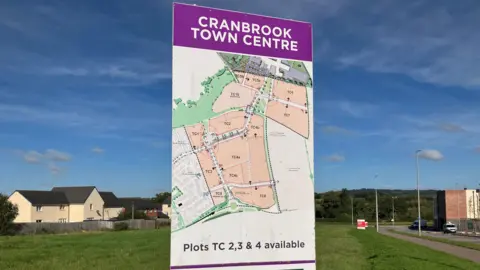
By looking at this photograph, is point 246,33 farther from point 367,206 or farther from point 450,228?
point 367,206

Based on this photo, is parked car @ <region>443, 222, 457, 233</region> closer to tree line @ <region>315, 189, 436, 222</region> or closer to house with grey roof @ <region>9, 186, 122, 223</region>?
tree line @ <region>315, 189, 436, 222</region>

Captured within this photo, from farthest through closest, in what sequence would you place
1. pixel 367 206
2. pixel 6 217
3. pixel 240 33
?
pixel 367 206 < pixel 6 217 < pixel 240 33

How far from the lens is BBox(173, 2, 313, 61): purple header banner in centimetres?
581

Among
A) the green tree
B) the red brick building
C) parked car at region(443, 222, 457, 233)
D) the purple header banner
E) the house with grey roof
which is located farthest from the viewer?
the red brick building

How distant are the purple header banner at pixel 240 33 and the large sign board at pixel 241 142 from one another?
12mm

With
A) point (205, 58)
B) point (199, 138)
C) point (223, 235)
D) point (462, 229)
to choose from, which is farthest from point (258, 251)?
point (462, 229)

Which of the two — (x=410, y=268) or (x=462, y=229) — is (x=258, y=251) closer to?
(x=410, y=268)

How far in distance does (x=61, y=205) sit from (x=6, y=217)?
26260 millimetres

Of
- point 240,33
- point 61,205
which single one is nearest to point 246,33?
point 240,33

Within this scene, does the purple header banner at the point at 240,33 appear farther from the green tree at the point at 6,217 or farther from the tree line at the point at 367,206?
the tree line at the point at 367,206

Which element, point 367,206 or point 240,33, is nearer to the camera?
point 240,33

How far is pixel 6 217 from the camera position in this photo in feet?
197

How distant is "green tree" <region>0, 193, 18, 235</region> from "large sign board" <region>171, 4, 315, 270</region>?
2408 inches

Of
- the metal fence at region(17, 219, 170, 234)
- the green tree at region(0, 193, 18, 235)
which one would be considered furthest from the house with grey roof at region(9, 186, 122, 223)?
the metal fence at region(17, 219, 170, 234)
